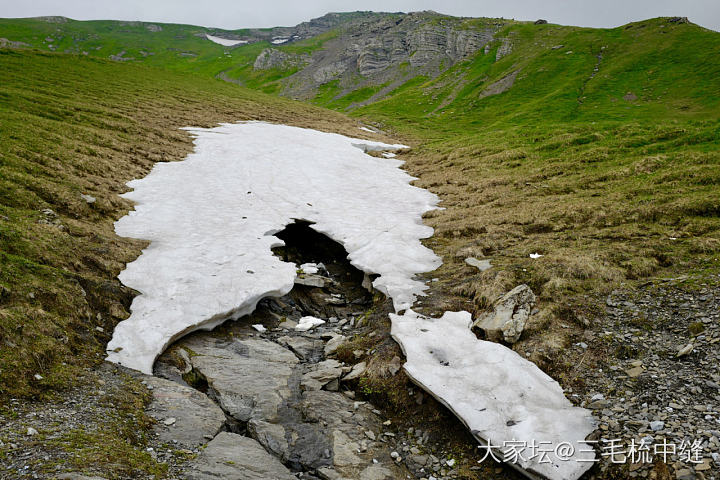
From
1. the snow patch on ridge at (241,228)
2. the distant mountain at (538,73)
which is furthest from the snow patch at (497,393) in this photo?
the distant mountain at (538,73)

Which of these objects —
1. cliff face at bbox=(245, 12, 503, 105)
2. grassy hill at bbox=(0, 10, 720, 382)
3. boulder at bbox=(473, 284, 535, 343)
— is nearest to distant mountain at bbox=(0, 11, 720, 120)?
cliff face at bbox=(245, 12, 503, 105)

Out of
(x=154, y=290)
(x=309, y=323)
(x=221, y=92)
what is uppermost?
(x=221, y=92)

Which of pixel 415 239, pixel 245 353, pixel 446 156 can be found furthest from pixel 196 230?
pixel 446 156

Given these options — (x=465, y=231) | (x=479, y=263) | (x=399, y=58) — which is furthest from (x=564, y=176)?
(x=399, y=58)

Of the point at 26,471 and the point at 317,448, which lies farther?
the point at 317,448

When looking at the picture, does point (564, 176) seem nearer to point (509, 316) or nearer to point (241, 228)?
point (509, 316)

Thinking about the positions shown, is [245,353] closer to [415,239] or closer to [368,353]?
[368,353]

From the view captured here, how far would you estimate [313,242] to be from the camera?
2234cm

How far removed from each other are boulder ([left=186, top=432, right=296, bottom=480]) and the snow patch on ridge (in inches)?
144

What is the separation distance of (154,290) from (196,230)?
20.5ft

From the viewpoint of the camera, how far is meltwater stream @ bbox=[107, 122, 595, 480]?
8961 mm

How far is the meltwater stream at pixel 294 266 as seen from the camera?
8.96m

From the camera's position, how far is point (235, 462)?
26.0ft

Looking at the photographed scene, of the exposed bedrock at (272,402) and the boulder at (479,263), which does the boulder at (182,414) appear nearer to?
the exposed bedrock at (272,402)
